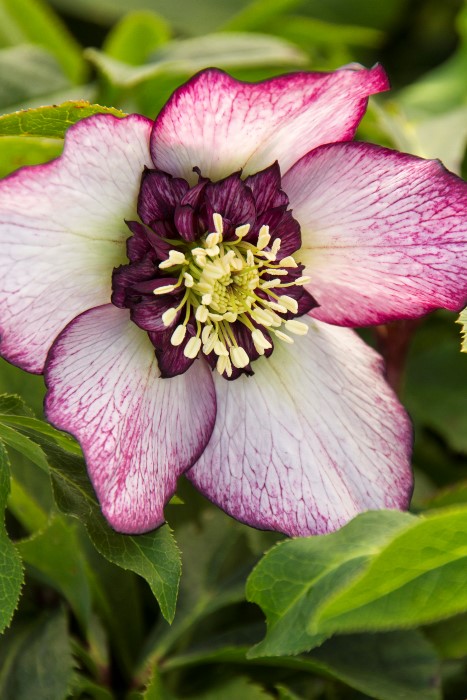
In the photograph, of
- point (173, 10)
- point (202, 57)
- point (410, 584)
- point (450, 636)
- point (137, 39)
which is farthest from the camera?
point (173, 10)

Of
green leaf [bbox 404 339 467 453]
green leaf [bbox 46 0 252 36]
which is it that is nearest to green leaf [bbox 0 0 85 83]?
green leaf [bbox 46 0 252 36]

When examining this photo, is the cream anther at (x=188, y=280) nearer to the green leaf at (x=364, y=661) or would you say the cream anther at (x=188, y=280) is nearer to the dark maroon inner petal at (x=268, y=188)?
the dark maroon inner petal at (x=268, y=188)

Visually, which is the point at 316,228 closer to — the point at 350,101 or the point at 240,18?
the point at 350,101

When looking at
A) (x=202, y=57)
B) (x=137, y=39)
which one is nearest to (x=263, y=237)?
(x=202, y=57)

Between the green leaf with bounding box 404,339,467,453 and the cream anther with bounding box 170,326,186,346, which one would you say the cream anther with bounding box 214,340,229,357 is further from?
the green leaf with bounding box 404,339,467,453

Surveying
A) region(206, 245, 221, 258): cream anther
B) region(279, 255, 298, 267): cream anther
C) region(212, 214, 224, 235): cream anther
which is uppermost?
region(212, 214, 224, 235): cream anther

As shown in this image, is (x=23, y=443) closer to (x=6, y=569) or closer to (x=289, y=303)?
(x=6, y=569)

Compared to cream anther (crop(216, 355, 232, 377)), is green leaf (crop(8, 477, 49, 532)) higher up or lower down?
lower down
